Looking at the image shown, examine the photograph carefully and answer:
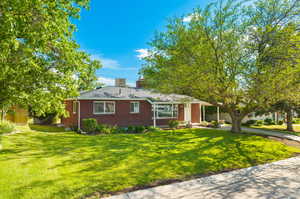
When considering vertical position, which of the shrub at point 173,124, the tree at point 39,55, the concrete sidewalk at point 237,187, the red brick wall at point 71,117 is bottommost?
the concrete sidewalk at point 237,187

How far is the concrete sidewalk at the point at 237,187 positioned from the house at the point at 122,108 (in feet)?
31.3

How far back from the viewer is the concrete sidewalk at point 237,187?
4254 mm

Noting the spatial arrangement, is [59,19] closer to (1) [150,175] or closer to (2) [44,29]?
(2) [44,29]

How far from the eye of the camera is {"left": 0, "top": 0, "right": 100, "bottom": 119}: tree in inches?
Result: 206

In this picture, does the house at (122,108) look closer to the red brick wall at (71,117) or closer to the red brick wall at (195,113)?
the red brick wall at (71,117)

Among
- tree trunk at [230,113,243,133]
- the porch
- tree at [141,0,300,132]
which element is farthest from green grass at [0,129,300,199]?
the porch

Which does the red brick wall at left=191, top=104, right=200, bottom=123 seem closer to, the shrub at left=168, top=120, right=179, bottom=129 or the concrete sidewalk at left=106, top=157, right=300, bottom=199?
the shrub at left=168, top=120, right=179, bottom=129

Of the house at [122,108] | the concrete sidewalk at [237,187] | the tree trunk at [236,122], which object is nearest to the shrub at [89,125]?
the house at [122,108]

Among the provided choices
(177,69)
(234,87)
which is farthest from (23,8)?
(234,87)

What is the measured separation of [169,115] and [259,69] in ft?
35.1

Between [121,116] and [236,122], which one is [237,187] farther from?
[121,116]

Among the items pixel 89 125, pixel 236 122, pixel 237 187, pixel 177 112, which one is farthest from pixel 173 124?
pixel 237 187

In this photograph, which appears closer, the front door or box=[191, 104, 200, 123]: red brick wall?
the front door

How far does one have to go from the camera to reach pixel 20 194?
161 inches
